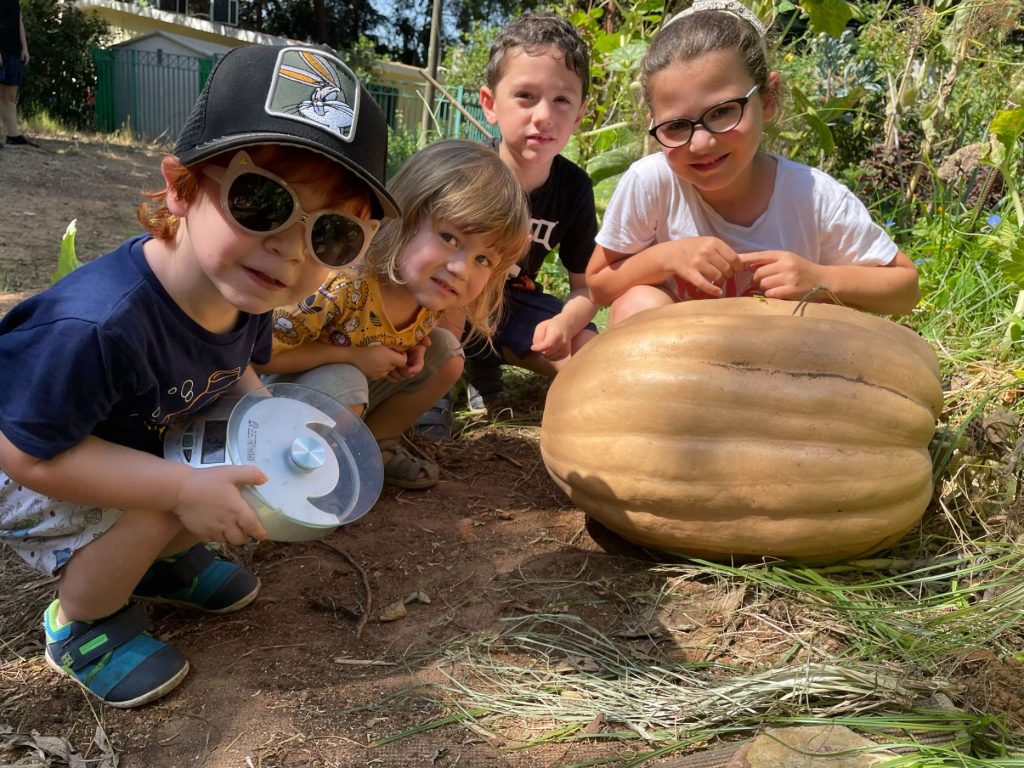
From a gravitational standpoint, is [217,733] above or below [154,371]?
below

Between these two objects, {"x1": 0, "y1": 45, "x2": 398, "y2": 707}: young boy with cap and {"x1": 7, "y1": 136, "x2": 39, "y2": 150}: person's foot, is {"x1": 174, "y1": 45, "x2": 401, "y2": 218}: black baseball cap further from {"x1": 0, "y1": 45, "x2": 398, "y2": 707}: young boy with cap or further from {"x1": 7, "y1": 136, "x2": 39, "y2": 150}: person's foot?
{"x1": 7, "y1": 136, "x2": 39, "y2": 150}: person's foot

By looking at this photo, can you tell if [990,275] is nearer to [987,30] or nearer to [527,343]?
[987,30]

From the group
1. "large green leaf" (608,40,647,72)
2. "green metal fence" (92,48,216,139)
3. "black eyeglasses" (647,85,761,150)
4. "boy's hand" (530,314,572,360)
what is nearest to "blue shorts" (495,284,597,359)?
"boy's hand" (530,314,572,360)

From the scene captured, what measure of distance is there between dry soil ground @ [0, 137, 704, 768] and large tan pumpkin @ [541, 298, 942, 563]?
0.73 feet

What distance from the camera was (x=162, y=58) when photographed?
1822 centimetres

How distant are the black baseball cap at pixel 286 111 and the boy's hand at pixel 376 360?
2.78 ft

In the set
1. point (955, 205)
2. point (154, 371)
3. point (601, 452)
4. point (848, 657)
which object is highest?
point (955, 205)

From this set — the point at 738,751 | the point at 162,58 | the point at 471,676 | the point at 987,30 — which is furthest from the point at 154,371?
the point at 162,58

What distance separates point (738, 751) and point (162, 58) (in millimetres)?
19966

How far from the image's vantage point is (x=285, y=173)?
59.3 inches

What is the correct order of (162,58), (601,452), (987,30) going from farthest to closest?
(162,58) < (987,30) < (601,452)

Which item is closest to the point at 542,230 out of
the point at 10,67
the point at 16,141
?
the point at 10,67

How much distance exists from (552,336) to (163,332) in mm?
1443

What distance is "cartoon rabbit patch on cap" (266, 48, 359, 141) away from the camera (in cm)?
146
